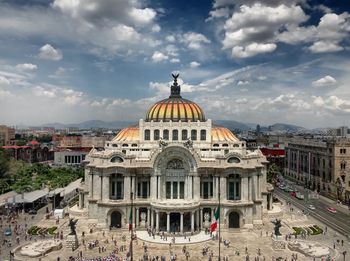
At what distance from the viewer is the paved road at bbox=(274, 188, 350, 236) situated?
281ft

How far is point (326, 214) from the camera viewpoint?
97188mm

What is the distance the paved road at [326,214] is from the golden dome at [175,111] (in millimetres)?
36933

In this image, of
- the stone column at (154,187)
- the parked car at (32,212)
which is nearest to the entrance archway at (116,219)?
the stone column at (154,187)

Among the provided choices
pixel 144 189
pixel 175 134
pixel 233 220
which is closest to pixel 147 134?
pixel 175 134

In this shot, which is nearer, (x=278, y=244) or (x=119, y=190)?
(x=278, y=244)

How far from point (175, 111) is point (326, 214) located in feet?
149

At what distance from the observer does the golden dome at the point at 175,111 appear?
308 ft

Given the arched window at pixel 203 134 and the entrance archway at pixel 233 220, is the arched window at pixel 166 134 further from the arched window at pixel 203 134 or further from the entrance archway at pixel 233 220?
the entrance archway at pixel 233 220

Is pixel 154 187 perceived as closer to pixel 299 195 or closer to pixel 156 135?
pixel 156 135

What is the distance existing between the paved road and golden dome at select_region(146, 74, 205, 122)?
36933 mm

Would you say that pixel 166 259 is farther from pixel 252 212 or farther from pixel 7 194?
pixel 7 194

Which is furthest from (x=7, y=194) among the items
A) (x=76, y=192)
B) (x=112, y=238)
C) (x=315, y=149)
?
(x=315, y=149)

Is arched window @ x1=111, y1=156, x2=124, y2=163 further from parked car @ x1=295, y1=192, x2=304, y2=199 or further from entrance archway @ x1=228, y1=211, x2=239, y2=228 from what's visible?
parked car @ x1=295, y1=192, x2=304, y2=199

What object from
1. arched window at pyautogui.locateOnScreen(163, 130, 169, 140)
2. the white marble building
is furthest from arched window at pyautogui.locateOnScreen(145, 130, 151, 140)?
the white marble building
